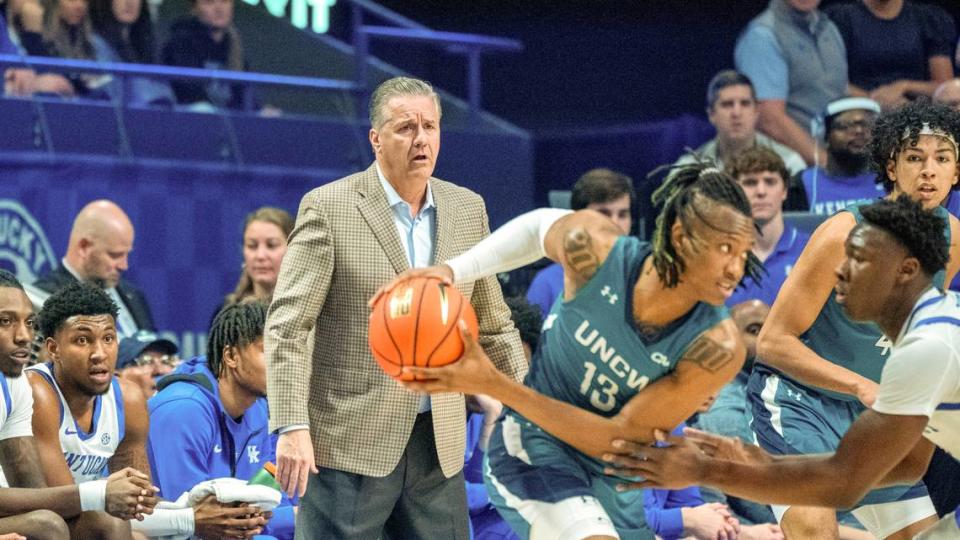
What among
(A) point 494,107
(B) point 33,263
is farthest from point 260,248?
(A) point 494,107

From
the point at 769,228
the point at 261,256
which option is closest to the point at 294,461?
the point at 261,256

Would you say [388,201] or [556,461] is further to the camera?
[388,201]

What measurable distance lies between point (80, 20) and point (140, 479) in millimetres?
4419

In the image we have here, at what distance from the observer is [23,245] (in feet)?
→ 25.6

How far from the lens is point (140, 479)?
5.37 meters

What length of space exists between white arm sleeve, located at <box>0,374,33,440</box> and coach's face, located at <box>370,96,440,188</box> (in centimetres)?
167

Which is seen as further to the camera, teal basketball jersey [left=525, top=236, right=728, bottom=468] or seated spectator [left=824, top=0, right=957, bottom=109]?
seated spectator [left=824, top=0, right=957, bottom=109]

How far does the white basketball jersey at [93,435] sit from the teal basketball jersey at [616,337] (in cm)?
239

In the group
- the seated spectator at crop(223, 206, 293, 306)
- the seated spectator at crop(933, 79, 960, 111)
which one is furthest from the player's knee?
the seated spectator at crop(933, 79, 960, 111)

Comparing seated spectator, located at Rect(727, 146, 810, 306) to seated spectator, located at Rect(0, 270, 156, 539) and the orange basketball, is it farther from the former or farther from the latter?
the orange basketball

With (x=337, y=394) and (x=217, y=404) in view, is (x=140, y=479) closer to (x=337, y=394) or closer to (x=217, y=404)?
(x=217, y=404)

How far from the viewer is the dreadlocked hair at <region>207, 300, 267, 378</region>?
5.88 metres

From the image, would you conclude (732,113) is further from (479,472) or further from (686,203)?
(686,203)

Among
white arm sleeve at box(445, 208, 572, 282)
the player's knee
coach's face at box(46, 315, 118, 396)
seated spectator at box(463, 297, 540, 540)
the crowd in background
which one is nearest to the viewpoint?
white arm sleeve at box(445, 208, 572, 282)
